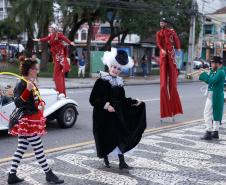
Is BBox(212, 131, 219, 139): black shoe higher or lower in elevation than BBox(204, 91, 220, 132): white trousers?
lower

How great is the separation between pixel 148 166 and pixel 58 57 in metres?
6.53

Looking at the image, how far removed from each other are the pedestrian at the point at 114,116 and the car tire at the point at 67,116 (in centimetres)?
335

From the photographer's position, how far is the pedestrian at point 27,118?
5484 millimetres

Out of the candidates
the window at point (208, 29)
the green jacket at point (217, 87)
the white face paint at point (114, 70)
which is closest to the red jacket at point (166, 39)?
the green jacket at point (217, 87)

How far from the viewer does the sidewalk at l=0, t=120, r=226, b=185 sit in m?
5.91

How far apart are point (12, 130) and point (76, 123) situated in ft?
16.8

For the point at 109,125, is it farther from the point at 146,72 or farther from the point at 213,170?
the point at 146,72

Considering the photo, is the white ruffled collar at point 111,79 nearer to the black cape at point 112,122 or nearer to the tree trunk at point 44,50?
the black cape at point 112,122

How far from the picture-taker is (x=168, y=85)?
36.5 feet

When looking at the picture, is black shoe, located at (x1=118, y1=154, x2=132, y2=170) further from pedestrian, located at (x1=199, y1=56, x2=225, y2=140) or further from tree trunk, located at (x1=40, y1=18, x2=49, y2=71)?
tree trunk, located at (x1=40, y1=18, x2=49, y2=71)

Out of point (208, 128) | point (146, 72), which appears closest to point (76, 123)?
point (208, 128)

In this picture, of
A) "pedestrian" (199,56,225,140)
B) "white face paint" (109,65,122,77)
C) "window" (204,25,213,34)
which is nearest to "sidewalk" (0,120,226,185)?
"pedestrian" (199,56,225,140)

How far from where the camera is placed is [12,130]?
5.59m

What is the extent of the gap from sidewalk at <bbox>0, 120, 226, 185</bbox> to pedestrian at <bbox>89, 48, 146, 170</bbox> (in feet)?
1.08
